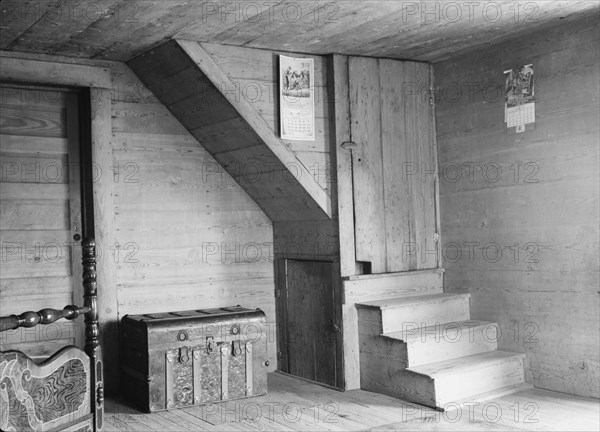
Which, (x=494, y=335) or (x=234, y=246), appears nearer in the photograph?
(x=494, y=335)

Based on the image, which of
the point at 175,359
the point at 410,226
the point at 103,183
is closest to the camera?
the point at 175,359

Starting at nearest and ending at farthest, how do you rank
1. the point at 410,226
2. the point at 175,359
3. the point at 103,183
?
the point at 175,359
the point at 103,183
the point at 410,226

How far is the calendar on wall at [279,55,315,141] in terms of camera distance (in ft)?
15.5

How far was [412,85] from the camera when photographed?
5230 millimetres

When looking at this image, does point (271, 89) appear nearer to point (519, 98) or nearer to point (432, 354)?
point (519, 98)

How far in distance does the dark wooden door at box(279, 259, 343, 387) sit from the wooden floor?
339 mm

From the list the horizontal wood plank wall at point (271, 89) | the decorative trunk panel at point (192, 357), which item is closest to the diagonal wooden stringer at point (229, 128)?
the horizontal wood plank wall at point (271, 89)

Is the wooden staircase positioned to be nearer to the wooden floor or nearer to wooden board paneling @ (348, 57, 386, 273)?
the wooden floor

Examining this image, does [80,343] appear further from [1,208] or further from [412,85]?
[412,85]

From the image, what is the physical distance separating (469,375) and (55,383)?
2552 millimetres

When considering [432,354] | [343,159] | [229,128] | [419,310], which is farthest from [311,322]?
[229,128]

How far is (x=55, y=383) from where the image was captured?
296cm

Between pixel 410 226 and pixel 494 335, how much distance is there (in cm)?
92

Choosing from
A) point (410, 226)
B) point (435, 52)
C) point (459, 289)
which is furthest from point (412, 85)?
point (459, 289)
